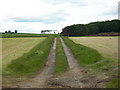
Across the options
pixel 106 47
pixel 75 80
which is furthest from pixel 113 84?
pixel 106 47

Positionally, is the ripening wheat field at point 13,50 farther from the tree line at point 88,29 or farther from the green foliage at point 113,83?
the tree line at point 88,29

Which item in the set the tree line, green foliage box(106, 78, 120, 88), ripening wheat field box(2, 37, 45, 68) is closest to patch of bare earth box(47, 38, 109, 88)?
green foliage box(106, 78, 120, 88)

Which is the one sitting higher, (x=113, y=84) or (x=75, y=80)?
(x=113, y=84)

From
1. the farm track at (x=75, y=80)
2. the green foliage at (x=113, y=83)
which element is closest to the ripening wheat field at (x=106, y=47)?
the farm track at (x=75, y=80)

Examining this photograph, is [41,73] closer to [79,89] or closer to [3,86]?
[3,86]

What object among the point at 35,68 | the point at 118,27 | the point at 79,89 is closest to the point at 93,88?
the point at 79,89

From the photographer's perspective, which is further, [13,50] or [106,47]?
[13,50]

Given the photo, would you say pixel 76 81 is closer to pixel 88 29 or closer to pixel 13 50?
pixel 13 50

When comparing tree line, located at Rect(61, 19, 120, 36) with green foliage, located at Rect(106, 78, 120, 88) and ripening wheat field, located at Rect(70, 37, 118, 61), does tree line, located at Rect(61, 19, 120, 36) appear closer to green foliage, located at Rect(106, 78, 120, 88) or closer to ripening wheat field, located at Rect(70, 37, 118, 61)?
ripening wheat field, located at Rect(70, 37, 118, 61)

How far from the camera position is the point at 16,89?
1427 cm

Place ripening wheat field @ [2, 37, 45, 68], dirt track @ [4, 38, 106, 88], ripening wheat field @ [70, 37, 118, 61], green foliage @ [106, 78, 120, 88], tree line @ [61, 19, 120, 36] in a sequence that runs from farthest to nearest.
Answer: tree line @ [61, 19, 120, 36] < ripening wheat field @ [2, 37, 45, 68] < ripening wheat field @ [70, 37, 118, 61] < dirt track @ [4, 38, 106, 88] < green foliage @ [106, 78, 120, 88]

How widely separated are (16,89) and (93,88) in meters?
5.19

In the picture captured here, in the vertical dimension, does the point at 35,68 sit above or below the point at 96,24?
below

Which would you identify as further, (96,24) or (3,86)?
(96,24)
